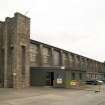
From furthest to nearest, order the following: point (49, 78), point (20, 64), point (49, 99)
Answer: point (49, 78), point (20, 64), point (49, 99)

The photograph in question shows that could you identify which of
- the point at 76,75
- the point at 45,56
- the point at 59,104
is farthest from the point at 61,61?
the point at 59,104

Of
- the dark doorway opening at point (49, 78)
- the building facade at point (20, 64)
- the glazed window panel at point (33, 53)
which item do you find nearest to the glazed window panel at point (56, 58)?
the glazed window panel at point (33, 53)

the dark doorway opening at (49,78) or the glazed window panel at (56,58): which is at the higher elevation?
the glazed window panel at (56,58)

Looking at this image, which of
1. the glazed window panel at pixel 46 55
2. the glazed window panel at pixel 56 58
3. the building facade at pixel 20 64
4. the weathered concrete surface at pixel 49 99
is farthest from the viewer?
the glazed window panel at pixel 56 58

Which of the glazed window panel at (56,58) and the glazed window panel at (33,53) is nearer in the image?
the glazed window panel at (33,53)

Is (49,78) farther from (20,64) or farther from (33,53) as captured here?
(20,64)

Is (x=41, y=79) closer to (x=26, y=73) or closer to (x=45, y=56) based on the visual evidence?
(x=26, y=73)

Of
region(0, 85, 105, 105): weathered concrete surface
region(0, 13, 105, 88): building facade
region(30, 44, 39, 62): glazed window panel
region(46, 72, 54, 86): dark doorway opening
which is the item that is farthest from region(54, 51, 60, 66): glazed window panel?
region(0, 85, 105, 105): weathered concrete surface

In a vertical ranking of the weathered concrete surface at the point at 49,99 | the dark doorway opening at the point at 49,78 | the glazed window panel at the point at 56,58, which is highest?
the glazed window panel at the point at 56,58

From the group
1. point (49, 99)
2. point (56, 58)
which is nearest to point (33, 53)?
point (56, 58)

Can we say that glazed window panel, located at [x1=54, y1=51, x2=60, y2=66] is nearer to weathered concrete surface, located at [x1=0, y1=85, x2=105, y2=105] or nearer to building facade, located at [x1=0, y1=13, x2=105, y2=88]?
building facade, located at [x1=0, y1=13, x2=105, y2=88]

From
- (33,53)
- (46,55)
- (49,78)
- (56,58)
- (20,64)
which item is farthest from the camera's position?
(56,58)

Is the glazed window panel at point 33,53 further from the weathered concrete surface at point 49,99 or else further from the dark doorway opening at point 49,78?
the weathered concrete surface at point 49,99

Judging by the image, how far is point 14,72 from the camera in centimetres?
3881
